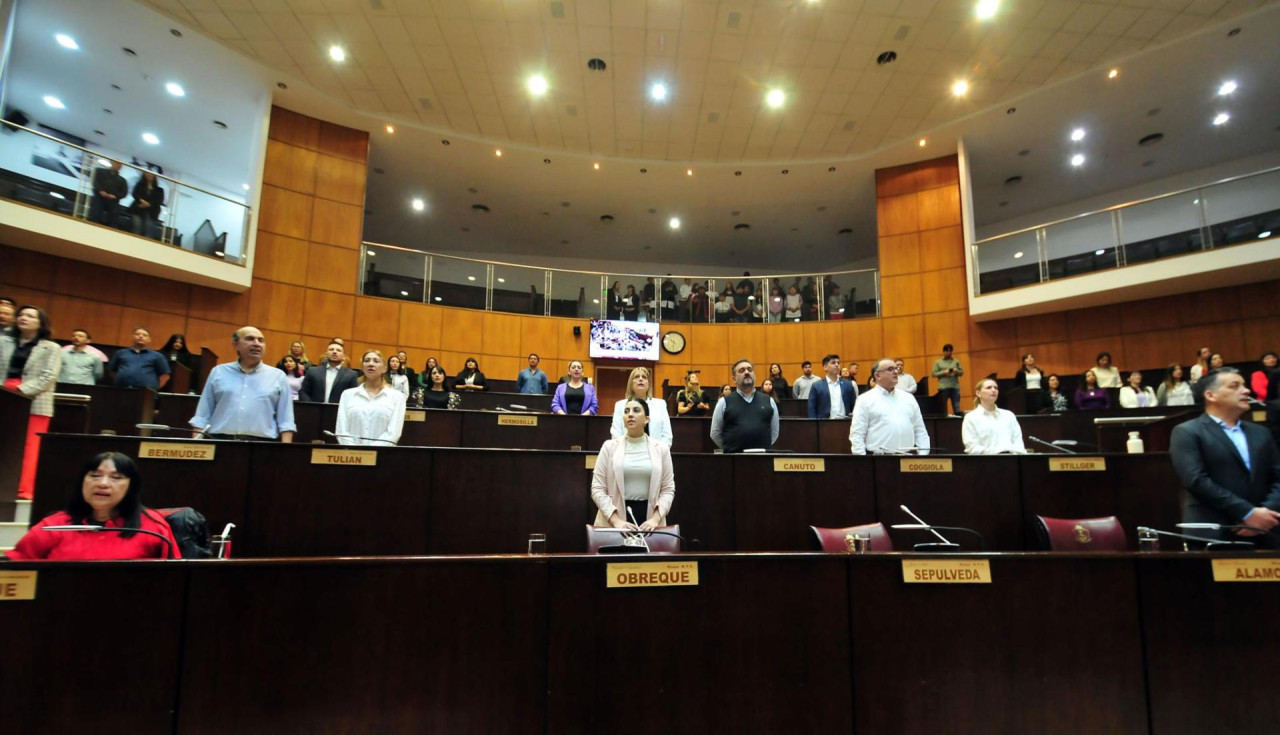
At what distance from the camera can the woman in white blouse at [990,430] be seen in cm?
453

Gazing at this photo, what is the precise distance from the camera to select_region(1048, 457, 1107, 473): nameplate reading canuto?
376cm

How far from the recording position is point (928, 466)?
3795 millimetres

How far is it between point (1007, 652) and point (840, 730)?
0.55 m

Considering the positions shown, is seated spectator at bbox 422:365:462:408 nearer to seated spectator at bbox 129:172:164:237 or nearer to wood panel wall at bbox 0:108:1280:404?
wood panel wall at bbox 0:108:1280:404

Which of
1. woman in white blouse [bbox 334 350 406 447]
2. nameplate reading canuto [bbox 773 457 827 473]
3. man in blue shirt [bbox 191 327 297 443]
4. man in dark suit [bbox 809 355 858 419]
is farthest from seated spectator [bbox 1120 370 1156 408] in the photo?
man in blue shirt [bbox 191 327 297 443]

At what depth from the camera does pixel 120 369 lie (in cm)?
575

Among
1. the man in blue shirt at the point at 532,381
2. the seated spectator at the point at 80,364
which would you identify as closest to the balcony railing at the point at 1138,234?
the man in blue shirt at the point at 532,381

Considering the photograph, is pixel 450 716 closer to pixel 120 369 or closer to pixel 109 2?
pixel 120 369

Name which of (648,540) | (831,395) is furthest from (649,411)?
(831,395)

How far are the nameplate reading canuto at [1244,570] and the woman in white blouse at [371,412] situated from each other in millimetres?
Answer: 4117

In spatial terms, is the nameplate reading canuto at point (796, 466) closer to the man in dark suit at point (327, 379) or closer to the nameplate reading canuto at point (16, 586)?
the nameplate reading canuto at point (16, 586)

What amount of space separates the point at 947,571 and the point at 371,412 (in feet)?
12.0

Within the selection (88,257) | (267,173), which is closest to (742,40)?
(267,173)

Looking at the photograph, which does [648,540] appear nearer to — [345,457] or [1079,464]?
[345,457]
